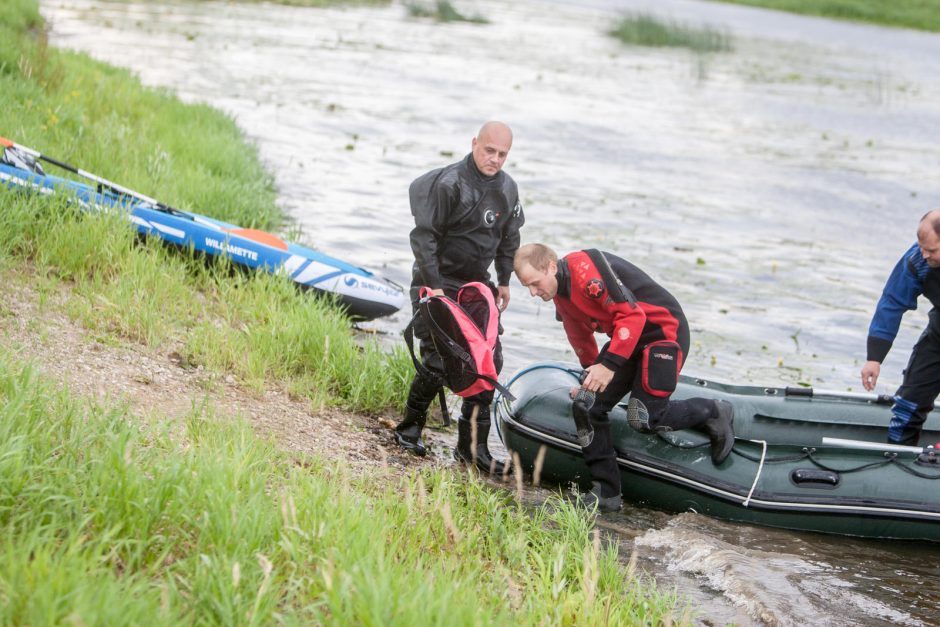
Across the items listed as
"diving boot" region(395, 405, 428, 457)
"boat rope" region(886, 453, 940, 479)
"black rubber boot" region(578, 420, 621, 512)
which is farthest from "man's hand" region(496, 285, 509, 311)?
"boat rope" region(886, 453, 940, 479)

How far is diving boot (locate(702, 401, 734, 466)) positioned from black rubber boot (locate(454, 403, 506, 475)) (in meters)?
1.22

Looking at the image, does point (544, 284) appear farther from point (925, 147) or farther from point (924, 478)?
point (925, 147)

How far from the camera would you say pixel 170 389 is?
5469 mm

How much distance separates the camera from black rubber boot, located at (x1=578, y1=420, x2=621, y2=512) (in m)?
5.62

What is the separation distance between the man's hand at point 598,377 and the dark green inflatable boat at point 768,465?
598 mm

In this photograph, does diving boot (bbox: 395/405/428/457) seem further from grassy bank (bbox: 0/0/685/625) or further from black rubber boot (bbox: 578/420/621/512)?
black rubber boot (bbox: 578/420/621/512)

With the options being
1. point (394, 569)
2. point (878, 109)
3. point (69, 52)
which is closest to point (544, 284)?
point (394, 569)

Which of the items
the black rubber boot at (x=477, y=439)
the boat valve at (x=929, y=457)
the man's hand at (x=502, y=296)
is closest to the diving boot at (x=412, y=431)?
the black rubber boot at (x=477, y=439)

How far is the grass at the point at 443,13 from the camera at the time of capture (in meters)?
33.1

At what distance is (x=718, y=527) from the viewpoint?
18.4 ft

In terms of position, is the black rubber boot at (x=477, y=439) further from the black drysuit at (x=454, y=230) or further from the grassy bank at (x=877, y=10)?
the grassy bank at (x=877, y=10)

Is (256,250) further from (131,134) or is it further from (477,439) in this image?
(131,134)

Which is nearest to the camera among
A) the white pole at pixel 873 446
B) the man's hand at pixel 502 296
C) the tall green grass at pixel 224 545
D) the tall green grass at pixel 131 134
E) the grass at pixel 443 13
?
the tall green grass at pixel 224 545

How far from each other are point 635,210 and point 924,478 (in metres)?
8.01
